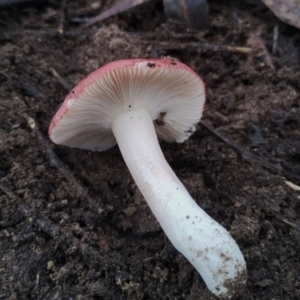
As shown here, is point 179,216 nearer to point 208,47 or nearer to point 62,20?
point 208,47

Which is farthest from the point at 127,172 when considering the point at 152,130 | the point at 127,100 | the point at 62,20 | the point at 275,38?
the point at 275,38

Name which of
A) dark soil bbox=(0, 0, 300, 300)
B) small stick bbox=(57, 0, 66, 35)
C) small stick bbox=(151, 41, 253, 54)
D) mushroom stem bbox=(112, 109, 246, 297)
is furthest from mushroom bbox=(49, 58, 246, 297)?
small stick bbox=(57, 0, 66, 35)

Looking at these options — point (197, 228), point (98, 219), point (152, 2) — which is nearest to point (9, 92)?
point (98, 219)

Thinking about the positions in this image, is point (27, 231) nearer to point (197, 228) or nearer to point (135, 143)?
point (135, 143)

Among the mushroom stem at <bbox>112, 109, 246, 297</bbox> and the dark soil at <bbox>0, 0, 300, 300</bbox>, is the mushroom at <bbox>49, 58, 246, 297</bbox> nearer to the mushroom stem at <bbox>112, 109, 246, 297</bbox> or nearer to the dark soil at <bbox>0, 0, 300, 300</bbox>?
the mushroom stem at <bbox>112, 109, 246, 297</bbox>

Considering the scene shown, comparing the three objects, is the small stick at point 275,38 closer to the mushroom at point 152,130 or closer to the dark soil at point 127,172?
the dark soil at point 127,172

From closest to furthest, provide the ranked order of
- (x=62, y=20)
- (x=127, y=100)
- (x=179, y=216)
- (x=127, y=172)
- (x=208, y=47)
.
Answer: (x=179, y=216)
(x=127, y=100)
(x=127, y=172)
(x=208, y=47)
(x=62, y=20)

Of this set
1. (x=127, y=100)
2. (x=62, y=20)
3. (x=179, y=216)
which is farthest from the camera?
(x=62, y=20)

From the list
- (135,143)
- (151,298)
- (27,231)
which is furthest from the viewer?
(135,143)
